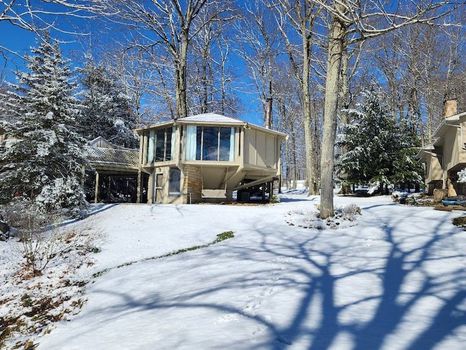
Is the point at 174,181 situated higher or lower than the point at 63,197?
higher

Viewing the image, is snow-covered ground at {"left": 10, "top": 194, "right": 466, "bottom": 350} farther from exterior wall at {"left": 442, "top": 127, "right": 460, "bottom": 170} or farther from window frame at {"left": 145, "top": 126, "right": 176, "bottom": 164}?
window frame at {"left": 145, "top": 126, "right": 176, "bottom": 164}

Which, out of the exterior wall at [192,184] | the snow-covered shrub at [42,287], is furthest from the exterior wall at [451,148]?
the snow-covered shrub at [42,287]

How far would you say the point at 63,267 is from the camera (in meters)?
8.30

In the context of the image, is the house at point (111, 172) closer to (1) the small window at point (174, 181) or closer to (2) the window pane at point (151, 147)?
(2) the window pane at point (151, 147)

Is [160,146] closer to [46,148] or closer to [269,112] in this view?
[46,148]

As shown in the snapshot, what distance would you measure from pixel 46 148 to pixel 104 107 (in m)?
13.4

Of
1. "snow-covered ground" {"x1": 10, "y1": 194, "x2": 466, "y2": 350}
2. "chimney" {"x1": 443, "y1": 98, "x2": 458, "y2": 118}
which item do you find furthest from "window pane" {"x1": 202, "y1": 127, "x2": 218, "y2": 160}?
"chimney" {"x1": 443, "y1": 98, "x2": 458, "y2": 118}

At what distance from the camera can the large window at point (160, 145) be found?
60.0ft

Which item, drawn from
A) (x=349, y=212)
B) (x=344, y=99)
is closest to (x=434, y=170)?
(x=344, y=99)

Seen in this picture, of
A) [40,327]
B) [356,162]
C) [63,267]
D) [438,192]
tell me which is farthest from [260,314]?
[356,162]

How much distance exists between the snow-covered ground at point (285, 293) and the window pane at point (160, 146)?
918cm

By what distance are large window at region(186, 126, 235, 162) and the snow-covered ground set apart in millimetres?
8070

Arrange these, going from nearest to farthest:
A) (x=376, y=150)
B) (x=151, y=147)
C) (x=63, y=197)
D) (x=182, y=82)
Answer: (x=63, y=197)
(x=151, y=147)
(x=376, y=150)
(x=182, y=82)

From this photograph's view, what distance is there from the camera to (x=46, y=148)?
13.0 m
